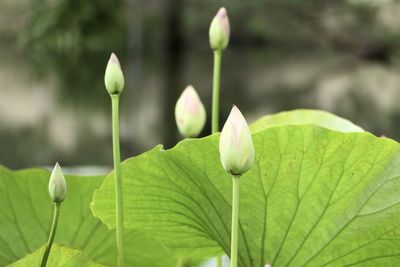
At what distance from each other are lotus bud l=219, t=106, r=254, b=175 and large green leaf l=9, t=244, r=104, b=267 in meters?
0.07

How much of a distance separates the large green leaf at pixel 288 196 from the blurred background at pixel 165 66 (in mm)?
3795

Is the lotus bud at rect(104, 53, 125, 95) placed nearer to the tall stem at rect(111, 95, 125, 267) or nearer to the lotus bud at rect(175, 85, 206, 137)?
the tall stem at rect(111, 95, 125, 267)

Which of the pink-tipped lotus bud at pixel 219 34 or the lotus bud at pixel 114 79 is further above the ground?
the pink-tipped lotus bud at pixel 219 34

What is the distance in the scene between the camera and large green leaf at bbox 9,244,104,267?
0.32 metres

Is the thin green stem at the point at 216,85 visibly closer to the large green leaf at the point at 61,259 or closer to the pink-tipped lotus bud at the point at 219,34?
the pink-tipped lotus bud at the point at 219,34

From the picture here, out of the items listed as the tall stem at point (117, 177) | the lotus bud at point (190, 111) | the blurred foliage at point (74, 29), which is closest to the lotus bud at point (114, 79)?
the tall stem at point (117, 177)

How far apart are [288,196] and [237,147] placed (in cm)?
8

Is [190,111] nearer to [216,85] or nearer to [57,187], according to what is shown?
[216,85]

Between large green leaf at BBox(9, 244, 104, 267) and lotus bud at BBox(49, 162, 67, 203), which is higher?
lotus bud at BBox(49, 162, 67, 203)

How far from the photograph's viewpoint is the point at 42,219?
41 cm

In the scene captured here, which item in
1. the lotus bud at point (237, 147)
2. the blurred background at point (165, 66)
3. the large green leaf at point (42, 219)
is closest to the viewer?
the lotus bud at point (237, 147)

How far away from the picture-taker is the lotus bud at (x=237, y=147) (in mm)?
295

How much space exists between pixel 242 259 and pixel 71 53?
15254 mm

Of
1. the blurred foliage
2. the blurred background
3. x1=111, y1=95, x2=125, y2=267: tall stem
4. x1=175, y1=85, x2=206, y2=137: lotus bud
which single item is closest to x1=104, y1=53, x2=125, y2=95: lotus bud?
x1=111, y1=95, x2=125, y2=267: tall stem
